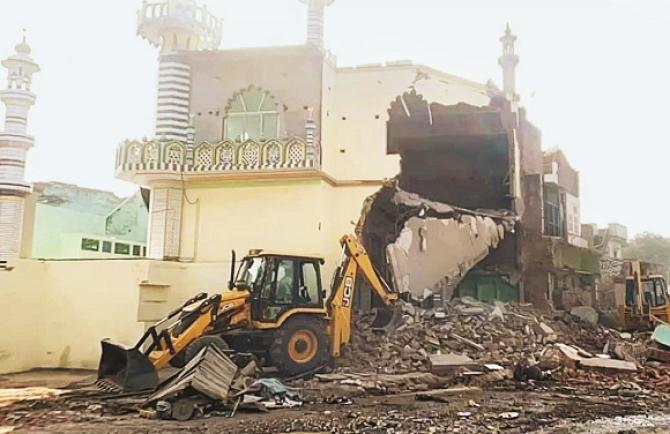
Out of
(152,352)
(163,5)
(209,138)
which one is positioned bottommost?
(152,352)

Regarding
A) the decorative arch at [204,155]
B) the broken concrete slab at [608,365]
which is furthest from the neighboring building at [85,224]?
the broken concrete slab at [608,365]

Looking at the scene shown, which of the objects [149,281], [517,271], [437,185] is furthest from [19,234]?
[517,271]

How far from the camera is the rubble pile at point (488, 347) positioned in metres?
11.3

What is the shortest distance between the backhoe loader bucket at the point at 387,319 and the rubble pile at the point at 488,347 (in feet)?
Answer: 0.54

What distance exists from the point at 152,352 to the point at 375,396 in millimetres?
3556

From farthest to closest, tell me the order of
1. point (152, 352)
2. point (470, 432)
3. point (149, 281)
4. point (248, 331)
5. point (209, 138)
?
point (209, 138) < point (149, 281) < point (248, 331) < point (152, 352) < point (470, 432)

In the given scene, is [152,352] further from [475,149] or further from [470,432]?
[475,149]

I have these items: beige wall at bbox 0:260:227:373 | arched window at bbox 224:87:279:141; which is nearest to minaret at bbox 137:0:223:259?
arched window at bbox 224:87:279:141

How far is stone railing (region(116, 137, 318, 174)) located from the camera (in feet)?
46.0

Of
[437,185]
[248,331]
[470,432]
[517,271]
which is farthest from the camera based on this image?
[437,185]

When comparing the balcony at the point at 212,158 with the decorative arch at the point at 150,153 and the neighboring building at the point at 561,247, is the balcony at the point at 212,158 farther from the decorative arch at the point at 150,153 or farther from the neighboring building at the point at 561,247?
the neighboring building at the point at 561,247

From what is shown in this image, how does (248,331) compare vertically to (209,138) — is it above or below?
below

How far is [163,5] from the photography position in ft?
52.9

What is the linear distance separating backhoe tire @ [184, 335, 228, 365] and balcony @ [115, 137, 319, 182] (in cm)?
543
